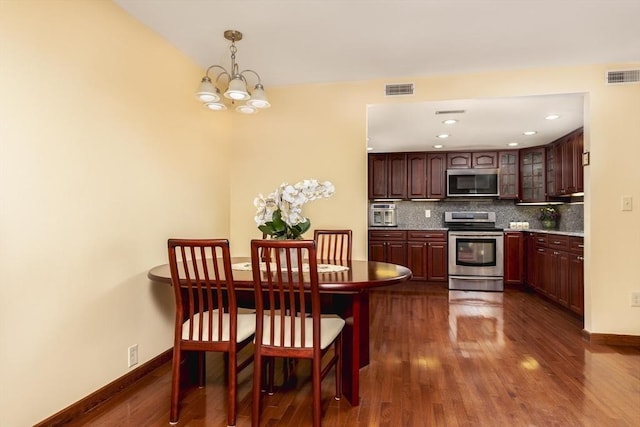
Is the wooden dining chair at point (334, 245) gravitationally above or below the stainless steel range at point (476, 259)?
above

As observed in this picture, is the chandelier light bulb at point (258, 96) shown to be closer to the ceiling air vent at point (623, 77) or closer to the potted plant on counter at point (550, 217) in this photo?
the ceiling air vent at point (623, 77)

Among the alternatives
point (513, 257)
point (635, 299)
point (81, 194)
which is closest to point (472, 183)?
point (513, 257)

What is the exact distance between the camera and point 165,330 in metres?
2.85

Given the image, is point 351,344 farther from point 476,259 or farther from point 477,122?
point 476,259

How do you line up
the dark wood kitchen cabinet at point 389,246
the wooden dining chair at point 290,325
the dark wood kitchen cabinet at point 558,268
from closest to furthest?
the wooden dining chair at point 290,325 → the dark wood kitchen cabinet at point 558,268 → the dark wood kitchen cabinet at point 389,246

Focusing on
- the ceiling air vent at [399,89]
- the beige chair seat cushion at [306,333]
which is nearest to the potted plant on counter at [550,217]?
the ceiling air vent at [399,89]

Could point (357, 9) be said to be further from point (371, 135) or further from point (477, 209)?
point (477, 209)

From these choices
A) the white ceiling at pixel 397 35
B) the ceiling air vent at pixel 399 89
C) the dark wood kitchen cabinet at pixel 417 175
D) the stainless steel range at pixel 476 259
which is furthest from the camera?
the dark wood kitchen cabinet at pixel 417 175

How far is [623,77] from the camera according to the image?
10.5 ft

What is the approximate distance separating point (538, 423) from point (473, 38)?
2.45 m

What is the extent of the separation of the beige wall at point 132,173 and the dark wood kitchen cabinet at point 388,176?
2966 millimetres

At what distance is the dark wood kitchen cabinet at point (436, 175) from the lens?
251 inches

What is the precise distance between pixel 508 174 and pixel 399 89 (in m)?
3.57

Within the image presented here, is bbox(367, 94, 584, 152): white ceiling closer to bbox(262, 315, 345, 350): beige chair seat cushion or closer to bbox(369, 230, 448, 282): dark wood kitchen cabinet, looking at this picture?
bbox(369, 230, 448, 282): dark wood kitchen cabinet
